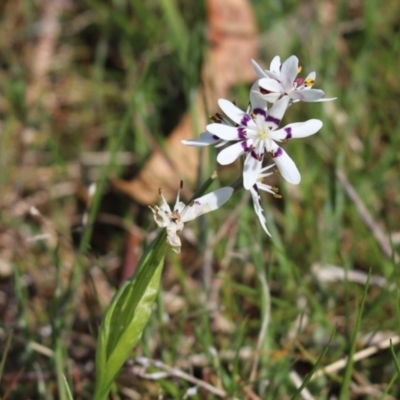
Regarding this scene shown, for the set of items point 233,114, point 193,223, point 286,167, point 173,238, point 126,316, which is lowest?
point 193,223

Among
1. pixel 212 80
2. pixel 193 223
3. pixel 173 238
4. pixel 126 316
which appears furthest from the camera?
pixel 212 80

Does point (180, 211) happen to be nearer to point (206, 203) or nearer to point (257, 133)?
point (206, 203)

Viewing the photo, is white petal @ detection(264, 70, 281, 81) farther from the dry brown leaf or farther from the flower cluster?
the dry brown leaf

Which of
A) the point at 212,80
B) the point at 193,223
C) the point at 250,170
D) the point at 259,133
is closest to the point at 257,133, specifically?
the point at 259,133

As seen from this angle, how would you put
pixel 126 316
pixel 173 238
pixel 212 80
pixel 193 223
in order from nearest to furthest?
pixel 173 238
pixel 126 316
pixel 193 223
pixel 212 80

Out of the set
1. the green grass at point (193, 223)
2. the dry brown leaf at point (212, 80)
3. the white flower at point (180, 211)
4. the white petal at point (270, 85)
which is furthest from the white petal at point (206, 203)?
the dry brown leaf at point (212, 80)

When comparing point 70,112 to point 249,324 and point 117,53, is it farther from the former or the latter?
point 249,324

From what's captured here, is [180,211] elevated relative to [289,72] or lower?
lower
